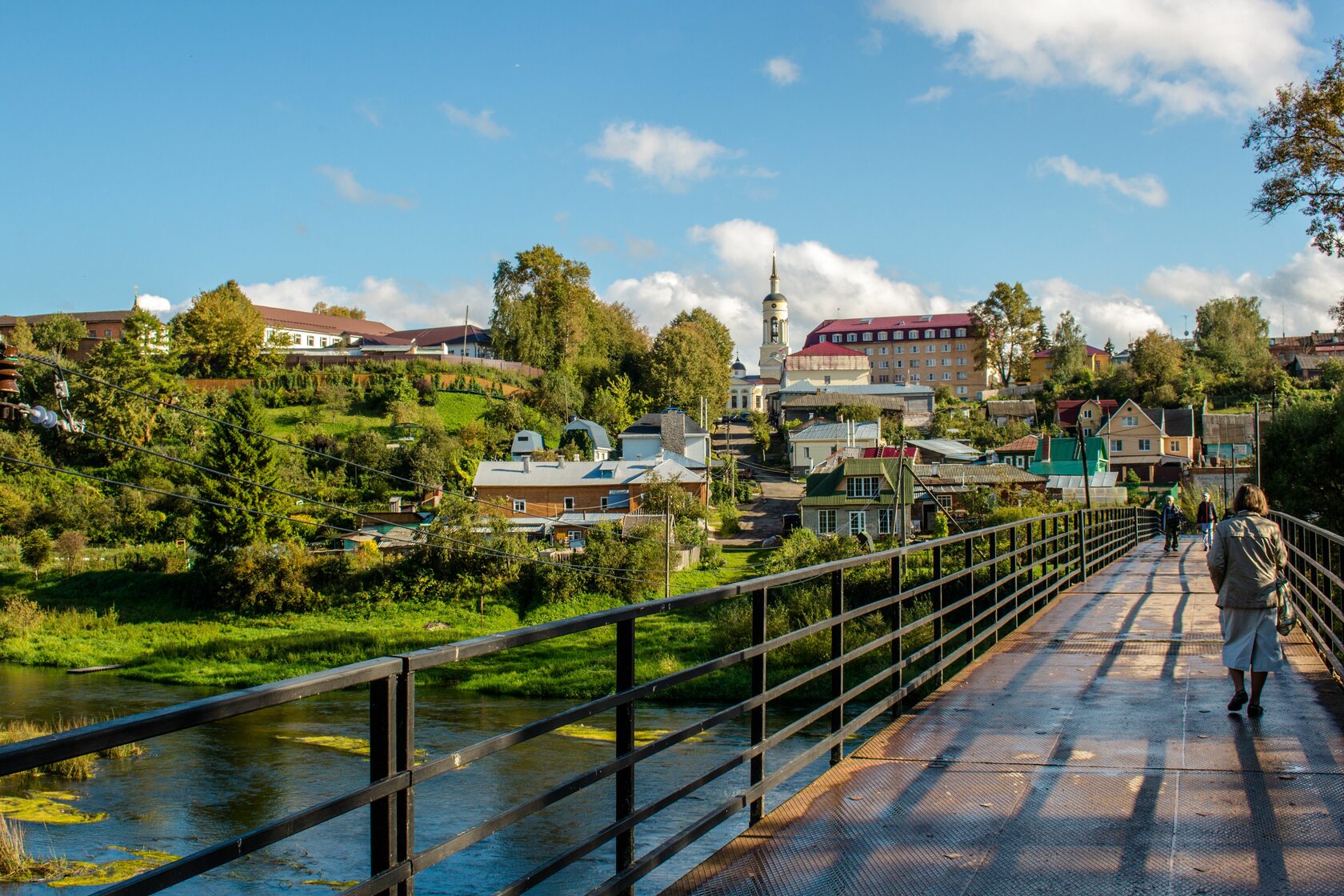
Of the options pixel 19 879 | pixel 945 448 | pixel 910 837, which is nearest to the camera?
pixel 910 837

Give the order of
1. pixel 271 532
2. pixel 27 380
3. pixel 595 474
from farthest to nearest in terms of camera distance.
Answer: pixel 27 380 → pixel 595 474 → pixel 271 532

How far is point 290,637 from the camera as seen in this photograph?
39.0 meters

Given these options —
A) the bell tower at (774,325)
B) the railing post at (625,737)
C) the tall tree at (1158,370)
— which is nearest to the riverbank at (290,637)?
the railing post at (625,737)

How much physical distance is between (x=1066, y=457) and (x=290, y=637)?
5435 cm

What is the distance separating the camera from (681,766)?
20016 mm

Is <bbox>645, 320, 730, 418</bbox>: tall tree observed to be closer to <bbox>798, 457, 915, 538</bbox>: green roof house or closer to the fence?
<bbox>798, 457, 915, 538</bbox>: green roof house

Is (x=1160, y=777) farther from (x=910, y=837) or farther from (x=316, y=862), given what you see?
(x=316, y=862)

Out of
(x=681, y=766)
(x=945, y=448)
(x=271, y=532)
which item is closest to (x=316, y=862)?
(x=681, y=766)

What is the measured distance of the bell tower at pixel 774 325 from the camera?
466ft

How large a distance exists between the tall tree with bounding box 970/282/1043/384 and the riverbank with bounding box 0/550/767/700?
79.8 m

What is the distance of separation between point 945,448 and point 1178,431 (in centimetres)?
1670

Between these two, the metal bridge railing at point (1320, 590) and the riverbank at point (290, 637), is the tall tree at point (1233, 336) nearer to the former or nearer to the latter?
the riverbank at point (290, 637)

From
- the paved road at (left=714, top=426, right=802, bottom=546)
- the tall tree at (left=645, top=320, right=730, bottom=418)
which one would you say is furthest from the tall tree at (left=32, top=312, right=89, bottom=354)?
the paved road at (left=714, top=426, right=802, bottom=546)

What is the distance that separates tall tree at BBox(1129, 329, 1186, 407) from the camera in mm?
89000
